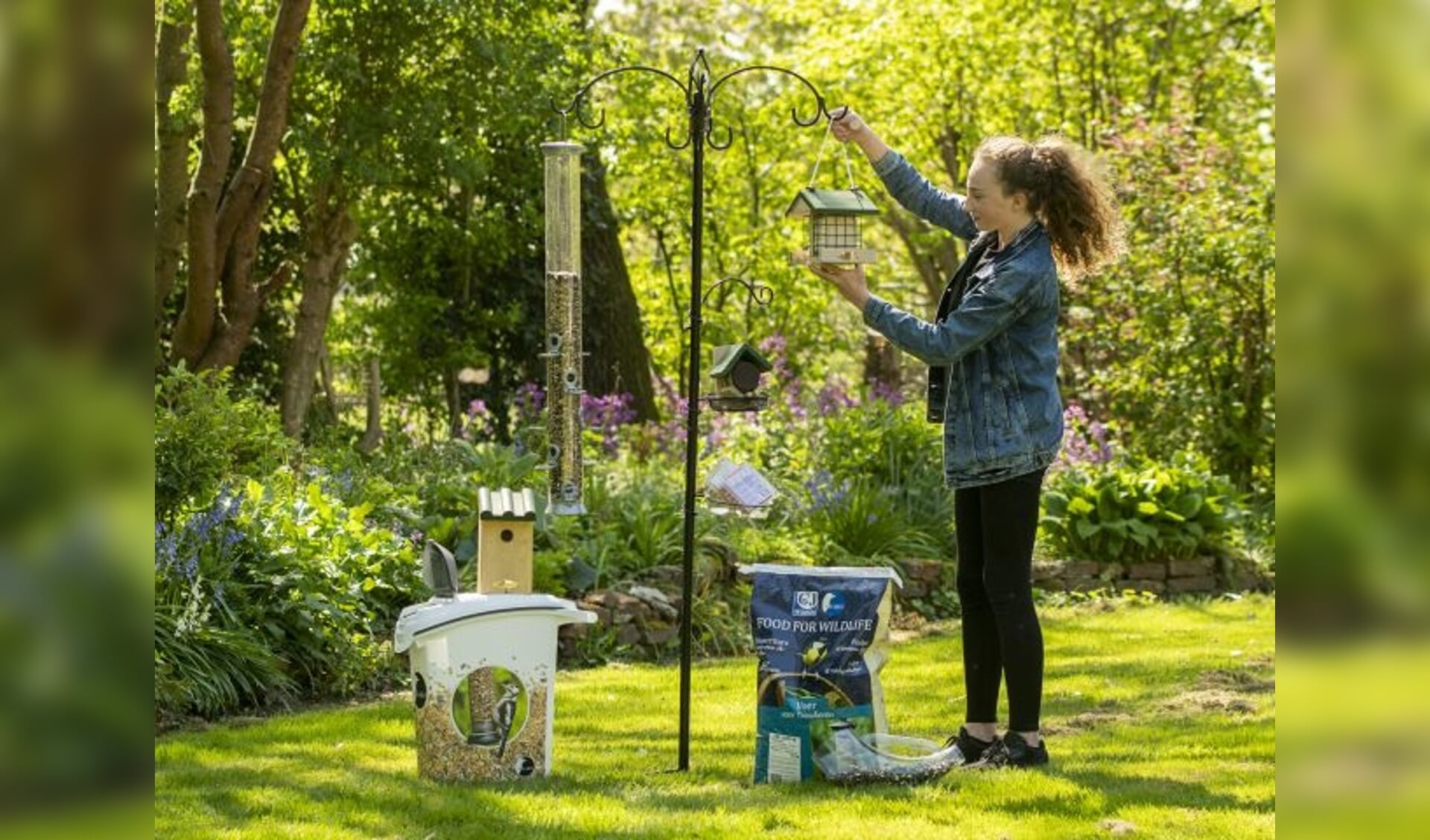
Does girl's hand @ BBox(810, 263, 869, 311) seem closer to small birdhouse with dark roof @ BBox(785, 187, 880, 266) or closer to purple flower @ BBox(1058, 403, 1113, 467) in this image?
small birdhouse with dark roof @ BBox(785, 187, 880, 266)

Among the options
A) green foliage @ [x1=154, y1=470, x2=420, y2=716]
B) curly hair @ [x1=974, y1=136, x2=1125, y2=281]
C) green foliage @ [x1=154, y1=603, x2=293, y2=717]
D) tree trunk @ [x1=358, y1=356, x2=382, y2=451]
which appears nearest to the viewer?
curly hair @ [x1=974, y1=136, x2=1125, y2=281]

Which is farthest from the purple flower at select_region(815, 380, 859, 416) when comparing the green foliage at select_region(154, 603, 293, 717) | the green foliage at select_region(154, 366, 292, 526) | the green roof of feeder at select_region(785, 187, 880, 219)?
the green roof of feeder at select_region(785, 187, 880, 219)

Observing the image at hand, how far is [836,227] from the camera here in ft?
15.1

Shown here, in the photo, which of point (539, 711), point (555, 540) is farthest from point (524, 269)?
point (539, 711)

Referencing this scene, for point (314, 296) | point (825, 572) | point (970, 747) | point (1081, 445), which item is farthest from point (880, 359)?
point (825, 572)

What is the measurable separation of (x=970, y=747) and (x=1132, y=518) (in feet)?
15.8

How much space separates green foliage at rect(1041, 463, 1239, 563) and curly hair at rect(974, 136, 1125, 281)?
4.72m

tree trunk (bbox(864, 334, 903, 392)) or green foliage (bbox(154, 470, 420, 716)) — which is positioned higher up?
tree trunk (bbox(864, 334, 903, 392))

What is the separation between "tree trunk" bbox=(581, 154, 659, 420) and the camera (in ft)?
38.8
